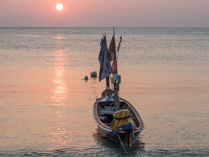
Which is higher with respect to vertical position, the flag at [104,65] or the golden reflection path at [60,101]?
the flag at [104,65]

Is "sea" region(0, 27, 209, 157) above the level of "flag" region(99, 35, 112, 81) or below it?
below

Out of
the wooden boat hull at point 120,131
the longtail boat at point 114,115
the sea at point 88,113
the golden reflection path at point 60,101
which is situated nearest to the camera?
the longtail boat at point 114,115

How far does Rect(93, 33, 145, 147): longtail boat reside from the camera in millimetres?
23000

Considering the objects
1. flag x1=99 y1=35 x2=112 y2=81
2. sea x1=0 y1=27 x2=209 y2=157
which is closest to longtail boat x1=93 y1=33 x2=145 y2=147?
flag x1=99 y1=35 x2=112 y2=81

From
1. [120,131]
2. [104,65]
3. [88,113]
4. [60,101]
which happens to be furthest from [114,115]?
[60,101]

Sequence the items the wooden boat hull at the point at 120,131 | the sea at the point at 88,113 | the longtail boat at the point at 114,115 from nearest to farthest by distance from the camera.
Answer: the longtail boat at the point at 114,115
the wooden boat hull at the point at 120,131
the sea at the point at 88,113

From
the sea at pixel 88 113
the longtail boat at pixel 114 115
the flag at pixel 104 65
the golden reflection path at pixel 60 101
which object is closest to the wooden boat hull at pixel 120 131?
the longtail boat at pixel 114 115

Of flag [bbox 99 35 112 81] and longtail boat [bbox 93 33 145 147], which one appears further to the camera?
flag [bbox 99 35 112 81]

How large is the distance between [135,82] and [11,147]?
956 inches

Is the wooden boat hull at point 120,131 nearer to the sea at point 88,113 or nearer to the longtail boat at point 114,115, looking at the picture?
the longtail boat at point 114,115

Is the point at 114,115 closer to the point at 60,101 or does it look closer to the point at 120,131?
the point at 120,131

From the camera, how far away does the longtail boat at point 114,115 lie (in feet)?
75.5

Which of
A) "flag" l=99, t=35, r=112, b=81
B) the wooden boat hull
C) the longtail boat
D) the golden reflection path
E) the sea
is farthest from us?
Result: "flag" l=99, t=35, r=112, b=81

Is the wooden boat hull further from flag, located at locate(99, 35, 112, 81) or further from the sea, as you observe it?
flag, located at locate(99, 35, 112, 81)
